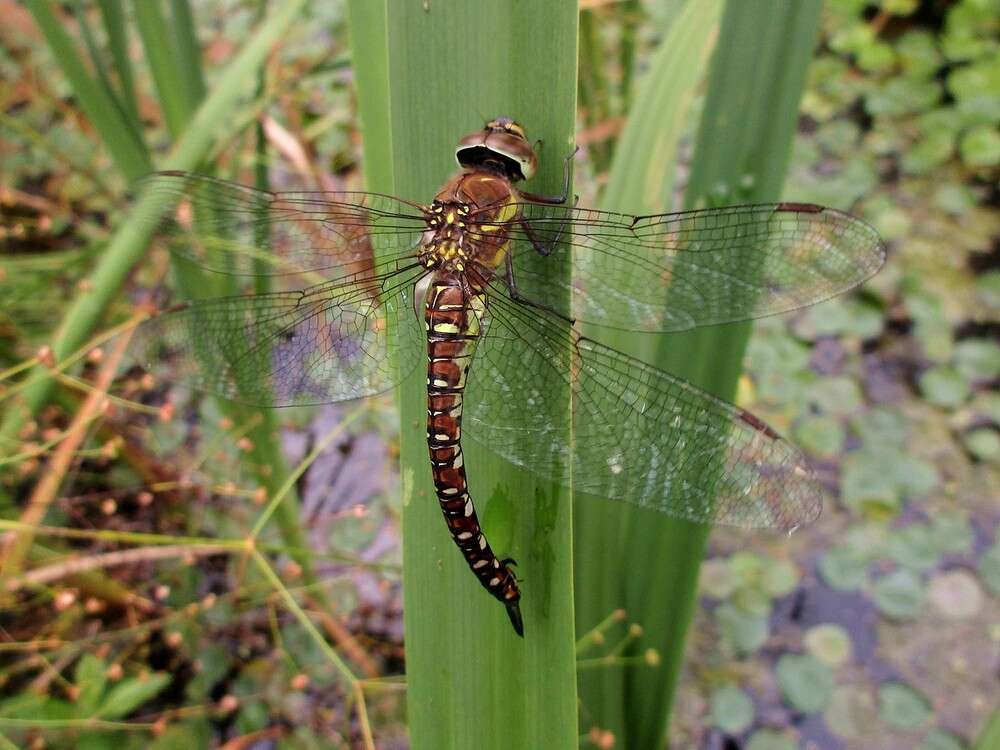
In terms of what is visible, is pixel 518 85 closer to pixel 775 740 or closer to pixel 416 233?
pixel 416 233

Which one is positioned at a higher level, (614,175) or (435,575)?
(614,175)

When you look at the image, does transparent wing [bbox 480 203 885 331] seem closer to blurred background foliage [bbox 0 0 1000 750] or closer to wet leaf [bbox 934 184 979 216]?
blurred background foliage [bbox 0 0 1000 750]

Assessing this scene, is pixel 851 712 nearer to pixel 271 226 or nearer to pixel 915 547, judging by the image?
pixel 915 547

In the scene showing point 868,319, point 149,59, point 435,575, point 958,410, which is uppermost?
point 149,59

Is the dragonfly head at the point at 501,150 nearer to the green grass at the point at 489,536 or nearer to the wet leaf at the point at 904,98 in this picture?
the green grass at the point at 489,536

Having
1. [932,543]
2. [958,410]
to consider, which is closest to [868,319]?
[958,410]

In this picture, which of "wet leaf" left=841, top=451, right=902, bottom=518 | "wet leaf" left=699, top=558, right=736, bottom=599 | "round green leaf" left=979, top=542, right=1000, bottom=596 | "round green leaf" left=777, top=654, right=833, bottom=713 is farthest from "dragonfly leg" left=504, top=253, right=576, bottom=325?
"round green leaf" left=979, top=542, right=1000, bottom=596

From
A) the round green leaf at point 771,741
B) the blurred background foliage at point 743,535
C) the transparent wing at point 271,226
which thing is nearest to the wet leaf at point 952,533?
the blurred background foliage at point 743,535
